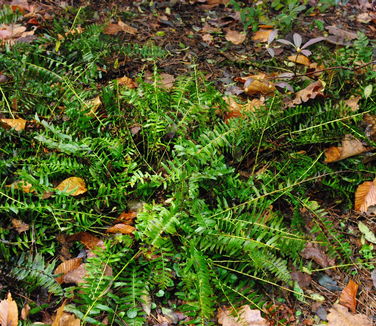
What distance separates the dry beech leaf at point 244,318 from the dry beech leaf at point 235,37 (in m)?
2.73

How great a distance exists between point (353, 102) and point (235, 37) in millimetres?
1523

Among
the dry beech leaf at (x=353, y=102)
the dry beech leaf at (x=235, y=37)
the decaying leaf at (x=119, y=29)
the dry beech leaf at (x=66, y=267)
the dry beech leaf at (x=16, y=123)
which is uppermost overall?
the decaying leaf at (x=119, y=29)

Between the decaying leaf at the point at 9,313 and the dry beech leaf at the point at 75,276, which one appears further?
the dry beech leaf at the point at 75,276

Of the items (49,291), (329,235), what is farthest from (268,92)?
(49,291)

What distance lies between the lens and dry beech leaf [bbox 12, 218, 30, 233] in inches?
83.9

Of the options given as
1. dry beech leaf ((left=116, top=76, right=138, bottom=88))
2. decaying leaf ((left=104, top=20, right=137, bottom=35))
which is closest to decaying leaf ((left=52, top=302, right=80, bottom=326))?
dry beech leaf ((left=116, top=76, right=138, bottom=88))

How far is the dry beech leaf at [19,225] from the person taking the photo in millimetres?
2131

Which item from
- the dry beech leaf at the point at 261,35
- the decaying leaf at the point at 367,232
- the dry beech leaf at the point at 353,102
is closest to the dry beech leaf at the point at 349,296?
the decaying leaf at the point at 367,232

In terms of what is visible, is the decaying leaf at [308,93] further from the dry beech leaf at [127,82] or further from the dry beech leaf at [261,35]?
the dry beech leaf at [127,82]

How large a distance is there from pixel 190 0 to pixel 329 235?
3.17m

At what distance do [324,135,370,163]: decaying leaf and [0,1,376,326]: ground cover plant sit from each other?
0.04ft

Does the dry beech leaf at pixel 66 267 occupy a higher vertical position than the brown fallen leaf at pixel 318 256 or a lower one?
higher

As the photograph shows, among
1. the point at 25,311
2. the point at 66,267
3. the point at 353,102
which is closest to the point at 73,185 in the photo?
the point at 66,267

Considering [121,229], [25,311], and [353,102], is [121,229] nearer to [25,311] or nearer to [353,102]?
[25,311]
